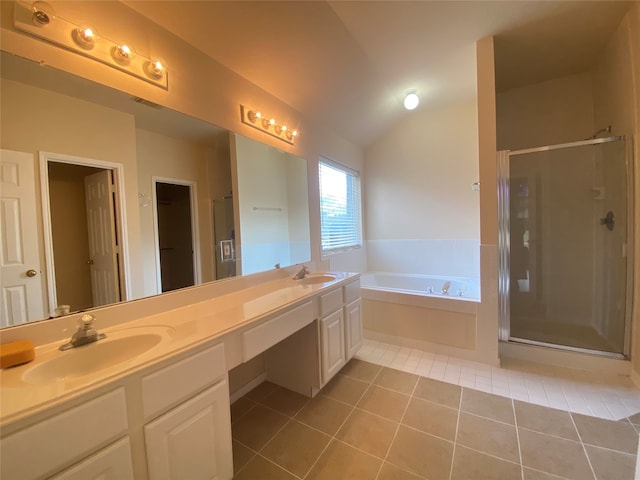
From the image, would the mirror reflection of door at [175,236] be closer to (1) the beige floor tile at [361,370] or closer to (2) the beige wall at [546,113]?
(1) the beige floor tile at [361,370]

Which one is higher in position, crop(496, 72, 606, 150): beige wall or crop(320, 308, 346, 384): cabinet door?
crop(496, 72, 606, 150): beige wall

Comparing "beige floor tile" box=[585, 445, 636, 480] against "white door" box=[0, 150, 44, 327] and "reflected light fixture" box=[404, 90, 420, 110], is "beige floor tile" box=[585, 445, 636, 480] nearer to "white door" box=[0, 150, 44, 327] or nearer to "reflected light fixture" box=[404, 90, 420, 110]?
"white door" box=[0, 150, 44, 327]

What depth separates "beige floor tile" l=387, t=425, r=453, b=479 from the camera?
1.32 m

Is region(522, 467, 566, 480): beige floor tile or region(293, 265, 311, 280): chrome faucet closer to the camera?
region(522, 467, 566, 480): beige floor tile

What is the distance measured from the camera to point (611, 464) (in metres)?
1.30

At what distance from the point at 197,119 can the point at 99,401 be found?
1.49 metres

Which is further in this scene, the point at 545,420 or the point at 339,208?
the point at 339,208

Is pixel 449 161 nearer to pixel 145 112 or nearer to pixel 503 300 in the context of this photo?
pixel 503 300

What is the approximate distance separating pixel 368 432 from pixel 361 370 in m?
0.70

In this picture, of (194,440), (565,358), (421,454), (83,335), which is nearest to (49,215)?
(83,335)

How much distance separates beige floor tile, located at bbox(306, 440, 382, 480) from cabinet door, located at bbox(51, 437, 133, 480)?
87cm

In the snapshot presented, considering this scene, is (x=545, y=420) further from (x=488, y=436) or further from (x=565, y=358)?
(x=565, y=358)

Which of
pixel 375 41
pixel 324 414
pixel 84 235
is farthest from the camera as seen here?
pixel 375 41

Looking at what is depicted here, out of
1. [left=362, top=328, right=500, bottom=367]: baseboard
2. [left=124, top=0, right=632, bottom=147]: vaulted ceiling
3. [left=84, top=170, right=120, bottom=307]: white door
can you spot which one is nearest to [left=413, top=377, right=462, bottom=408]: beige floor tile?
[left=362, top=328, right=500, bottom=367]: baseboard
